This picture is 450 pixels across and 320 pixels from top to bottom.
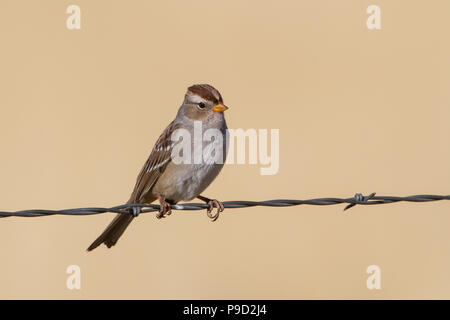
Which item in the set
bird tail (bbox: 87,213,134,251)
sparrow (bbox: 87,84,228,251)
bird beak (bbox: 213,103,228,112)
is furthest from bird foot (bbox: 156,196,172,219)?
bird beak (bbox: 213,103,228,112)

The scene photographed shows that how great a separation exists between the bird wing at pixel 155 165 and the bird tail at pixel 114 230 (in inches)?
11.9

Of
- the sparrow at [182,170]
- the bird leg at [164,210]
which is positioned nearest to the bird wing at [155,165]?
the sparrow at [182,170]

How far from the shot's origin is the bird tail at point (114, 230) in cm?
709

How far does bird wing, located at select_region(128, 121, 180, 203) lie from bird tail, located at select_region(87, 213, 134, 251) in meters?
0.30

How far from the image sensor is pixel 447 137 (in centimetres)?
1154

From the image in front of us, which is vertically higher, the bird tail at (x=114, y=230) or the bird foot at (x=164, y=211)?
the bird foot at (x=164, y=211)

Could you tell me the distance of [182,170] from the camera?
23.2 feet

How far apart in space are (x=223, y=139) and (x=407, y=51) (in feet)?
19.7

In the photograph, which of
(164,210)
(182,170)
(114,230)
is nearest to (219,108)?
(182,170)

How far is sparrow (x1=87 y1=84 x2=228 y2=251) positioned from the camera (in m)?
7.05

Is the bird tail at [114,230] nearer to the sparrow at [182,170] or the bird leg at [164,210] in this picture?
the sparrow at [182,170]

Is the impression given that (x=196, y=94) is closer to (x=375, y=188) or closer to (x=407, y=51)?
(x=375, y=188)

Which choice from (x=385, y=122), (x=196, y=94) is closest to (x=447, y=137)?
(x=385, y=122)

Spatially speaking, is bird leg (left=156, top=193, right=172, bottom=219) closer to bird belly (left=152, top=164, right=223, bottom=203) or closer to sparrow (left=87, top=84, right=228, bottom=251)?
sparrow (left=87, top=84, right=228, bottom=251)
